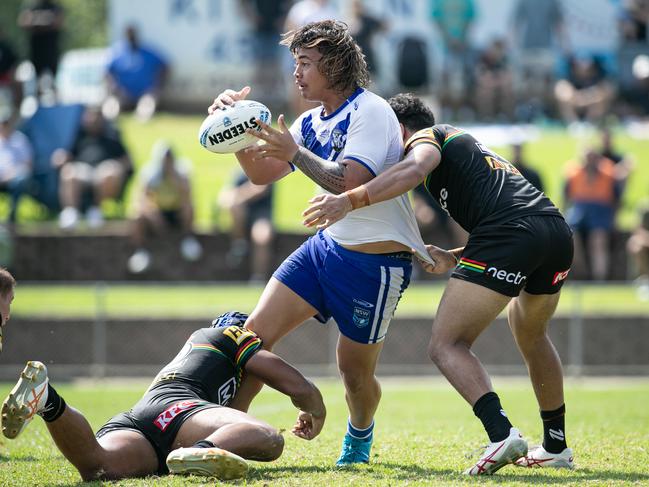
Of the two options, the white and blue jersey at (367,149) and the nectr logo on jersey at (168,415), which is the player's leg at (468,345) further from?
the nectr logo on jersey at (168,415)

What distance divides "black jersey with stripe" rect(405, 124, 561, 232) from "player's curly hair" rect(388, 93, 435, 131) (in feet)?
0.69

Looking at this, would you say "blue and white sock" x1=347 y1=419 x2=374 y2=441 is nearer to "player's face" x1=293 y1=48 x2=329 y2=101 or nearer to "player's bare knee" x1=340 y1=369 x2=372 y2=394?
"player's bare knee" x1=340 y1=369 x2=372 y2=394

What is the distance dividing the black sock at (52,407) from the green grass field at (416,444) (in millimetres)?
408

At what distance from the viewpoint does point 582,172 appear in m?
15.4

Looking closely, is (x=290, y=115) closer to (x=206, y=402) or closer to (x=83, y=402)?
(x=83, y=402)

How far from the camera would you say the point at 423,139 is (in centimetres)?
588

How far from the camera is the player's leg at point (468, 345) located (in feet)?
18.1

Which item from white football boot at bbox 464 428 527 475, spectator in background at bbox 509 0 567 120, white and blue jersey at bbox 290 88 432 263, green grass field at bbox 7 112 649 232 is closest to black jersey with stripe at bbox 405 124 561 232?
white and blue jersey at bbox 290 88 432 263

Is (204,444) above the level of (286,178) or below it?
above

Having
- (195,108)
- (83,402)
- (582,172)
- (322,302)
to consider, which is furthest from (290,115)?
(322,302)

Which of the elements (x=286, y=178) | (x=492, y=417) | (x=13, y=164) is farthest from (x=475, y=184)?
(x=286, y=178)

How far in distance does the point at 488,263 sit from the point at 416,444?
179cm

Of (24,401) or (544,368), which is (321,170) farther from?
(24,401)

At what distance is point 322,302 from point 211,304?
802 cm
